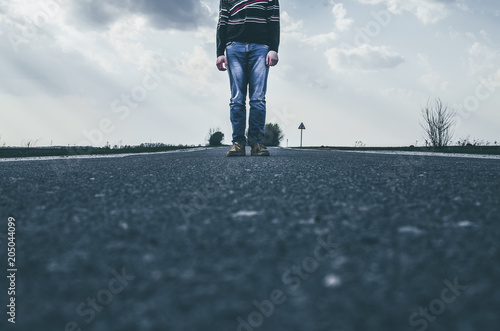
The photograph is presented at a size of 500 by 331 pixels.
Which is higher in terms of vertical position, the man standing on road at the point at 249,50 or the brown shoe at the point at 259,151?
the man standing on road at the point at 249,50

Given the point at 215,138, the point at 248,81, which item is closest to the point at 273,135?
the point at 215,138

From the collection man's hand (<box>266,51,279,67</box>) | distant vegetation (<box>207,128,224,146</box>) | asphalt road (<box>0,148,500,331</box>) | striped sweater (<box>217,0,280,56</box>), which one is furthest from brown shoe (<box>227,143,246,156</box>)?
distant vegetation (<box>207,128,224,146</box>)

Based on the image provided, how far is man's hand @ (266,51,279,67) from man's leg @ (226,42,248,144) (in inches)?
14.4

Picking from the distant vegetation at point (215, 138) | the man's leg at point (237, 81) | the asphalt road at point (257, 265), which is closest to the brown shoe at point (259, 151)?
the man's leg at point (237, 81)

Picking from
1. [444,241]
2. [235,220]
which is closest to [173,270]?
[235,220]

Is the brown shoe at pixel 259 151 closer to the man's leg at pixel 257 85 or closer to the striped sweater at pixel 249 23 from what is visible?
the man's leg at pixel 257 85

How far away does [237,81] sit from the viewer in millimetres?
5594

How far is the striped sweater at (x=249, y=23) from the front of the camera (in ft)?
18.2

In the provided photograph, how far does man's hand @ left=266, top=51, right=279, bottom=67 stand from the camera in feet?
18.2

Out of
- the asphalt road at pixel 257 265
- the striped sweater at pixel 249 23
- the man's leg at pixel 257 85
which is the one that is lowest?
the asphalt road at pixel 257 265

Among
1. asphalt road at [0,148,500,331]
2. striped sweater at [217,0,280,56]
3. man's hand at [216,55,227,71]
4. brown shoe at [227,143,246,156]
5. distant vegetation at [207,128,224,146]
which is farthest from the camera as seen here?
distant vegetation at [207,128,224,146]

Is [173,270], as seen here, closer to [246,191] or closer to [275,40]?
[246,191]

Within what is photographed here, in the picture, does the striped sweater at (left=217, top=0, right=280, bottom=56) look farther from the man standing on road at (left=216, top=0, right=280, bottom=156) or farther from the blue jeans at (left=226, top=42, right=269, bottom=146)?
the blue jeans at (left=226, top=42, right=269, bottom=146)

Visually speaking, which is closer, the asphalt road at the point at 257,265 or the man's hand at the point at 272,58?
the asphalt road at the point at 257,265
